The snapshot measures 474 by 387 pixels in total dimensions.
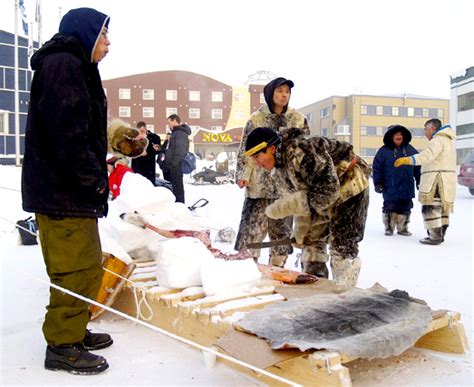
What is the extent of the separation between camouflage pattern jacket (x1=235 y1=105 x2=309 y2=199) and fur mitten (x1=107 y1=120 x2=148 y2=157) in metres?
1.21

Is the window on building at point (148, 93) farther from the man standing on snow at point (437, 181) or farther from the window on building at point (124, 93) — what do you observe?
the man standing on snow at point (437, 181)

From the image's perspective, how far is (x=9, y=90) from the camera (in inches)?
1182

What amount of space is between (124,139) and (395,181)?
4925mm

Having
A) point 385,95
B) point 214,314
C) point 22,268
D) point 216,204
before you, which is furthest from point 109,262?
point 385,95

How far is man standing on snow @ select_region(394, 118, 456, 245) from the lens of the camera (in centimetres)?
617

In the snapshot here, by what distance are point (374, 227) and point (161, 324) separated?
5.78m

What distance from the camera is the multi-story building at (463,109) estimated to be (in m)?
30.6

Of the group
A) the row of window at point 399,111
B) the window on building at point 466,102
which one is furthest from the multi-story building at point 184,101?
the row of window at point 399,111

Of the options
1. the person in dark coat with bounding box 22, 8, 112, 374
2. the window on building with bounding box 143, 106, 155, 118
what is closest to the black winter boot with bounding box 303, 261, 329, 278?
the person in dark coat with bounding box 22, 8, 112, 374

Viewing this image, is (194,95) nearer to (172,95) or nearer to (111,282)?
(172,95)

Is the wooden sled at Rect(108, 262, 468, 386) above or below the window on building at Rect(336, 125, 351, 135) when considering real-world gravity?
below

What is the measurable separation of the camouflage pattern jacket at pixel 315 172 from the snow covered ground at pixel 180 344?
1.02m

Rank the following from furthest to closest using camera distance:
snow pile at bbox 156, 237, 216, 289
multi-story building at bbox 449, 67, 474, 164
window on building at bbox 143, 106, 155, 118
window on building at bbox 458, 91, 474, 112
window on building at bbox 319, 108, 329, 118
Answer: window on building at bbox 319, 108, 329, 118, window on building at bbox 143, 106, 155, 118, window on building at bbox 458, 91, 474, 112, multi-story building at bbox 449, 67, 474, 164, snow pile at bbox 156, 237, 216, 289

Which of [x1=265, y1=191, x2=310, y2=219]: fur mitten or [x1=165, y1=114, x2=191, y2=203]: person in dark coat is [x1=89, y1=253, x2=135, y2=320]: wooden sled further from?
[x1=165, y1=114, x2=191, y2=203]: person in dark coat
